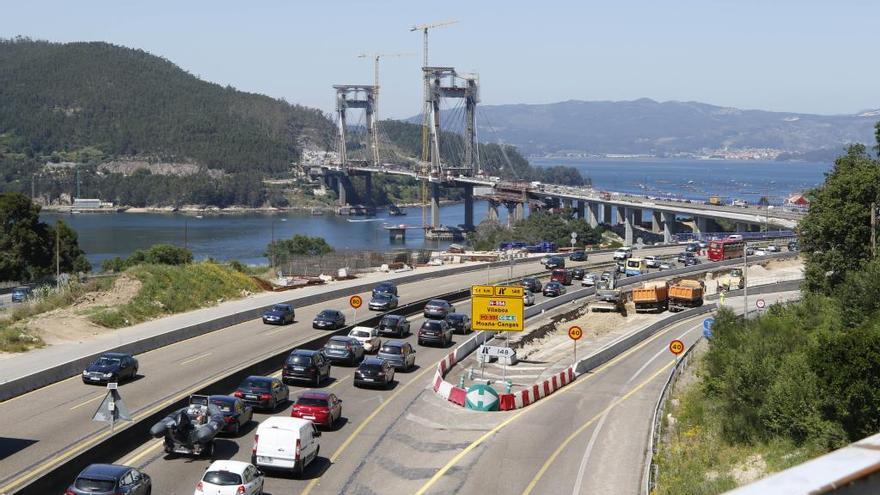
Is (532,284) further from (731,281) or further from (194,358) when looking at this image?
(194,358)

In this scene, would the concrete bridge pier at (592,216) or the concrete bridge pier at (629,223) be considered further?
the concrete bridge pier at (592,216)

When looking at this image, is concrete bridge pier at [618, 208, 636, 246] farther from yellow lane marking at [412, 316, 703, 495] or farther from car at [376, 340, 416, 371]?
car at [376, 340, 416, 371]

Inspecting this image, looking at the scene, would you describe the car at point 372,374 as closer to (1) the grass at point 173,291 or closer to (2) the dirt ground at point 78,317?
(2) the dirt ground at point 78,317

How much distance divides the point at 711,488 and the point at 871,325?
10177 millimetres

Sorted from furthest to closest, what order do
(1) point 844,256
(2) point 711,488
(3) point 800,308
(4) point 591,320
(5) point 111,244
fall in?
(5) point 111,244
(4) point 591,320
(1) point 844,256
(3) point 800,308
(2) point 711,488

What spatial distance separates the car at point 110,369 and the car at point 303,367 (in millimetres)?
4174

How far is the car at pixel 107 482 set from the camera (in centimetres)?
1605

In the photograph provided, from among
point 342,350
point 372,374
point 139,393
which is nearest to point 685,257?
point 342,350

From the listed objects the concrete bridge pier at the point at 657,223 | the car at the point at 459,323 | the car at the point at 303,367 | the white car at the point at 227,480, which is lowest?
the concrete bridge pier at the point at 657,223

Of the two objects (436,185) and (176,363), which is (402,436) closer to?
(176,363)

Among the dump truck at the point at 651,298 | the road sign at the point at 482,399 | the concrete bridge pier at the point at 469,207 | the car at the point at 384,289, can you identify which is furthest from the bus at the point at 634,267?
the concrete bridge pier at the point at 469,207

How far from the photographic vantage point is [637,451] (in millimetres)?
23469

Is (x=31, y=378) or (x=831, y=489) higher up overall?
(x=831, y=489)

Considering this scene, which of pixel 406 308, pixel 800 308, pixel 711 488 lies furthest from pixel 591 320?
pixel 711 488
